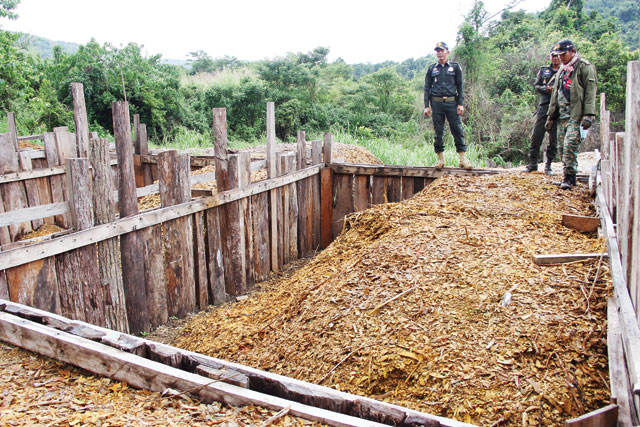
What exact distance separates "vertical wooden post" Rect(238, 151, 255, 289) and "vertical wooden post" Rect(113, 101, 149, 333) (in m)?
1.62

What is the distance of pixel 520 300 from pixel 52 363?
2.97 meters

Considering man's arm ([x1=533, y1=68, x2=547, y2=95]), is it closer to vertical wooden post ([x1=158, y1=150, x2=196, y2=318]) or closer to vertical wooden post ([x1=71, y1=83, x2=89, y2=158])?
vertical wooden post ([x1=158, y1=150, x2=196, y2=318])

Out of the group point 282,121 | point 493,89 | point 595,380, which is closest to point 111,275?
point 595,380

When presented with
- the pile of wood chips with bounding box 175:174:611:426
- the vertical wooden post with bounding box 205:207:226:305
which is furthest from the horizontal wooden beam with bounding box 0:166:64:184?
the pile of wood chips with bounding box 175:174:611:426

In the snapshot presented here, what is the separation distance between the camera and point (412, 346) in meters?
3.35

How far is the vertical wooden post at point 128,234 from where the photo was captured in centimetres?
456

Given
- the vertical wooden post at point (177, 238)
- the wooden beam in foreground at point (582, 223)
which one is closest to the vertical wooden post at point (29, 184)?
the vertical wooden post at point (177, 238)

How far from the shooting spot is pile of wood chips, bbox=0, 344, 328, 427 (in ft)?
7.08

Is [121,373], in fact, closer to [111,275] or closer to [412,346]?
[412,346]

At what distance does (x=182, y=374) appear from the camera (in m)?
2.41

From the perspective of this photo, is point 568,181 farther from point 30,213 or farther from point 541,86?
point 30,213

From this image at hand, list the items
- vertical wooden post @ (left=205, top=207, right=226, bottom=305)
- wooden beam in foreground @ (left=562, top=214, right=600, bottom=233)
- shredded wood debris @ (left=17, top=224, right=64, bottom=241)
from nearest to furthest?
wooden beam in foreground @ (left=562, top=214, right=600, bottom=233), vertical wooden post @ (left=205, top=207, right=226, bottom=305), shredded wood debris @ (left=17, top=224, right=64, bottom=241)

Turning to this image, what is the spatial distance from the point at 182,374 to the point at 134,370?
24 cm

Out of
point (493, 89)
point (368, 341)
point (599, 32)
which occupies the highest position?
point (599, 32)
